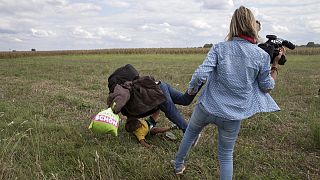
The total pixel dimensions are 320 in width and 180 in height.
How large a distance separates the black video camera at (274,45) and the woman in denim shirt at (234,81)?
0.86 feet

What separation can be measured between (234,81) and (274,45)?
73 centimetres

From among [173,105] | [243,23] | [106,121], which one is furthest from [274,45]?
[106,121]

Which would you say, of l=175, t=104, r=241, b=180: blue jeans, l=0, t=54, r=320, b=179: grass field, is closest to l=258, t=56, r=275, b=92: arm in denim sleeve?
l=175, t=104, r=241, b=180: blue jeans

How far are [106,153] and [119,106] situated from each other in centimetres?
65

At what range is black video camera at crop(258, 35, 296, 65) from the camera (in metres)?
3.49

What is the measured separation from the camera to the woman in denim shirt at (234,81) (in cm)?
321

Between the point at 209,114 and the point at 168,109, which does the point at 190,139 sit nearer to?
the point at 209,114

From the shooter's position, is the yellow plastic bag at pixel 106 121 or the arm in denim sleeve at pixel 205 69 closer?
the arm in denim sleeve at pixel 205 69

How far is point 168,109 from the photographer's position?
16.4ft

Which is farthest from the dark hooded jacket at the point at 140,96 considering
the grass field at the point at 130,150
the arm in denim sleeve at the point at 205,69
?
the arm in denim sleeve at the point at 205,69

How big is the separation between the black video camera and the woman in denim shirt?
26cm

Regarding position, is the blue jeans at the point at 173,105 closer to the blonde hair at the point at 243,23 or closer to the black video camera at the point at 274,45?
the black video camera at the point at 274,45

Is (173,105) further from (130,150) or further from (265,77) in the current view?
(265,77)

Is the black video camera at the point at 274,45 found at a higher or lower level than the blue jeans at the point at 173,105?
higher
